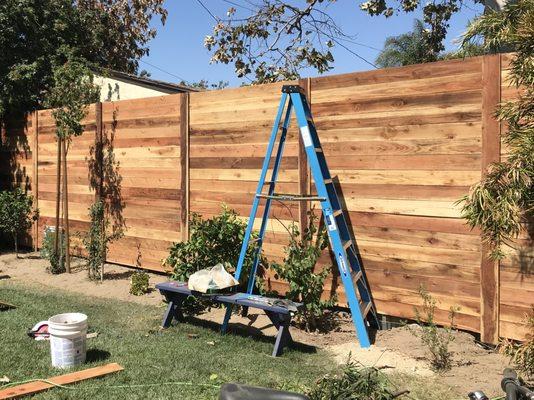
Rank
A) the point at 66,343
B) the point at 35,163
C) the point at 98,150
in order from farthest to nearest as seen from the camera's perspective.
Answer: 1. the point at 35,163
2. the point at 98,150
3. the point at 66,343

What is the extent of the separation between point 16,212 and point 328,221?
6.92 metres

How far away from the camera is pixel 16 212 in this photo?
32.2 feet

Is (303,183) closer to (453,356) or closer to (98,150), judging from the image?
(453,356)

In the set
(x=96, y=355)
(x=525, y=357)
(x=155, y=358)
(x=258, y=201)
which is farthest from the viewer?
(x=258, y=201)

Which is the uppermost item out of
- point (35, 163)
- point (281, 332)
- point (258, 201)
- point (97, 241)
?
point (35, 163)

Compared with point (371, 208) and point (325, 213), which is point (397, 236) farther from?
point (325, 213)

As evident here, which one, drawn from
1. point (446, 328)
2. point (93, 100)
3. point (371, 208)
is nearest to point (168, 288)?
point (371, 208)

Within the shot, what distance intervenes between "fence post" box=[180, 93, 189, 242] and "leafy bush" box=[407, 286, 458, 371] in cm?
351

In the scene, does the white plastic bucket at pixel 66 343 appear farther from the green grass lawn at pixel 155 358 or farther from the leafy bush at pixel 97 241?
the leafy bush at pixel 97 241

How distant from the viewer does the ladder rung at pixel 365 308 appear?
17.3 feet

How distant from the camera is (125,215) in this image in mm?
8477

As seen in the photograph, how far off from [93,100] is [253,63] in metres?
5.62

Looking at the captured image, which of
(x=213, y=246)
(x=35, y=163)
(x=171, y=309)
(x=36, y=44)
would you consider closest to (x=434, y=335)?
(x=171, y=309)

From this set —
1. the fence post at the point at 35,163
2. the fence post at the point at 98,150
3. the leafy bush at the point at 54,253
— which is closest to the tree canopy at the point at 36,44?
the fence post at the point at 35,163
